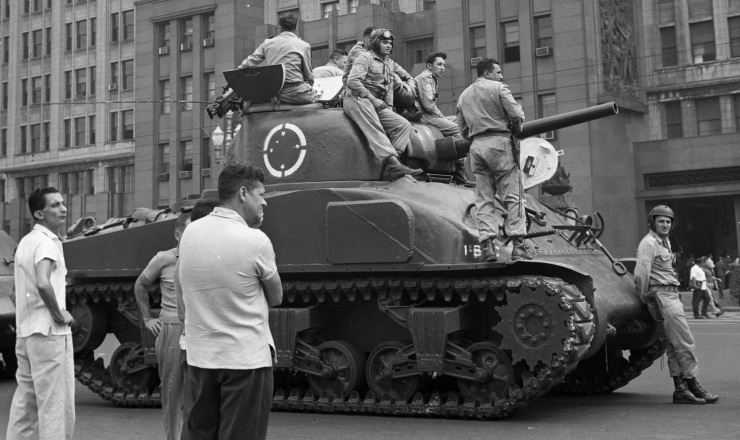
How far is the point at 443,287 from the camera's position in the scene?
9.97m

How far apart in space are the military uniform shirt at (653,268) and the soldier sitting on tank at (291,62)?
13.4 feet

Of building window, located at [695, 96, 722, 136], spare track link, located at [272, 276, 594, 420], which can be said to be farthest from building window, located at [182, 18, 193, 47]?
spare track link, located at [272, 276, 594, 420]

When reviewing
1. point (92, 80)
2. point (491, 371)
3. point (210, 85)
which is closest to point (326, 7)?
point (210, 85)

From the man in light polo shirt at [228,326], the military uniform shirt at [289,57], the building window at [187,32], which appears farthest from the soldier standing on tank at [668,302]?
the building window at [187,32]

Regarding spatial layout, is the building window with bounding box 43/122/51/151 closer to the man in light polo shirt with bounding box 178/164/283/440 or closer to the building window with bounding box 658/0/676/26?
the building window with bounding box 658/0/676/26

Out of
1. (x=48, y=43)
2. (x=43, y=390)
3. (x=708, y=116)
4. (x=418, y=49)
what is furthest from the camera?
(x=48, y=43)

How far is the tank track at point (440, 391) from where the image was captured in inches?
368

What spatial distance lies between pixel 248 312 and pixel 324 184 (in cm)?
581

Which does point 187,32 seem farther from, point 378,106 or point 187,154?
point 378,106

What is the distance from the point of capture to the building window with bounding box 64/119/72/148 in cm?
5675

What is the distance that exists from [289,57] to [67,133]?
157ft

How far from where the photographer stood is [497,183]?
10.3 meters

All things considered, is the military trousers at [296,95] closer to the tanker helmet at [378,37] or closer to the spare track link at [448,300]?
the tanker helmet at [378,37]

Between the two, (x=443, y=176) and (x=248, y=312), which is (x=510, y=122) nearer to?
(x=443, y=176)
